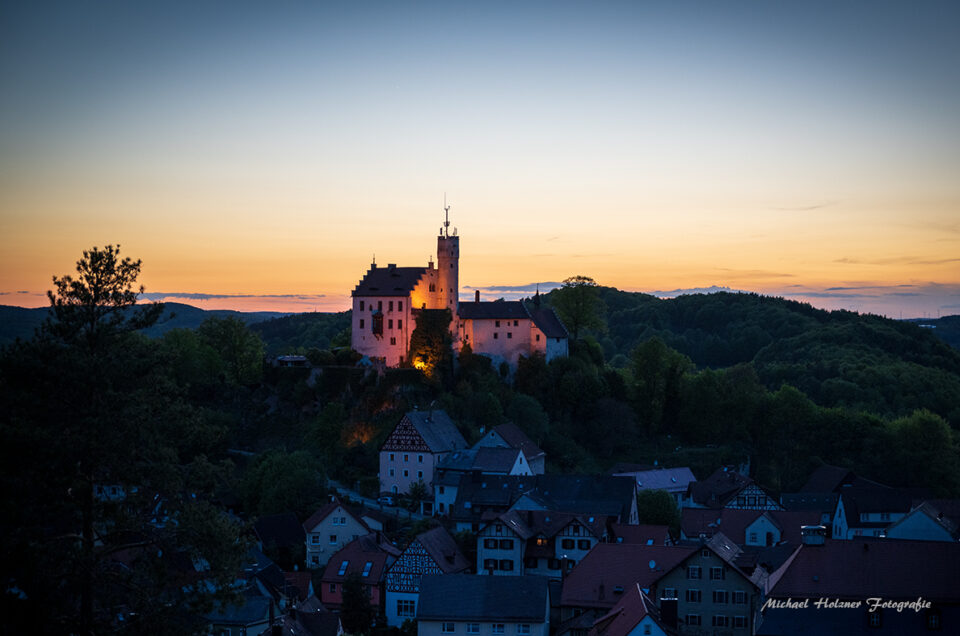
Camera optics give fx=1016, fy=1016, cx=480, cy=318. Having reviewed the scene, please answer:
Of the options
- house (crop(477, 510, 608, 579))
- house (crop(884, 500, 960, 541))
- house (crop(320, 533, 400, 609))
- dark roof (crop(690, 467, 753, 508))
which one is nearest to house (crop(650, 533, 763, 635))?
house (crop(477, 510, 608, 579))

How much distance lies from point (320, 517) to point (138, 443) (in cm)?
3361

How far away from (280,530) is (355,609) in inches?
459

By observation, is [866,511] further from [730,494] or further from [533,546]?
[533,546]

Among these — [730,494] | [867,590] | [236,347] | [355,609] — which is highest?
[236,347]

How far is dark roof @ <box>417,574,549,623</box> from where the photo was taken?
40781mm

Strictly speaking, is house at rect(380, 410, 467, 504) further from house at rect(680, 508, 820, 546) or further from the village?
house at rect(680, 508, 820, 546)

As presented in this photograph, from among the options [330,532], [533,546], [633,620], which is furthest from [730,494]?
[633,620]

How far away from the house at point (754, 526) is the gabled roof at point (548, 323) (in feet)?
68.8

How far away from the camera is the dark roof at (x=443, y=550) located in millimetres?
46453

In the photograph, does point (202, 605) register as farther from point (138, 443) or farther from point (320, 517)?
point (320, 517)

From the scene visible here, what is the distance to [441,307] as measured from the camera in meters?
72.6

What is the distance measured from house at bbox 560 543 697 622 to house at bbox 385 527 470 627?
245 inches

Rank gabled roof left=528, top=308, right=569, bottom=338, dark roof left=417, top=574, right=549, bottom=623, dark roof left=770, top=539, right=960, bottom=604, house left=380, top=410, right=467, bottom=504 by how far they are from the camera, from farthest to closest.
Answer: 1. gabled roof left=528, top=308, right=569, bottom=338
2. house left=380, top=410, right=467, bottom=504
3. dark roof left=417, top=574, right=549, bottom=623
4. dark roof left=770, top=539, right=960, bottom=604

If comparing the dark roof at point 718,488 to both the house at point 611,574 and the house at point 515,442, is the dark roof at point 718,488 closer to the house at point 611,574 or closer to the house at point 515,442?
the house at point 515,442
